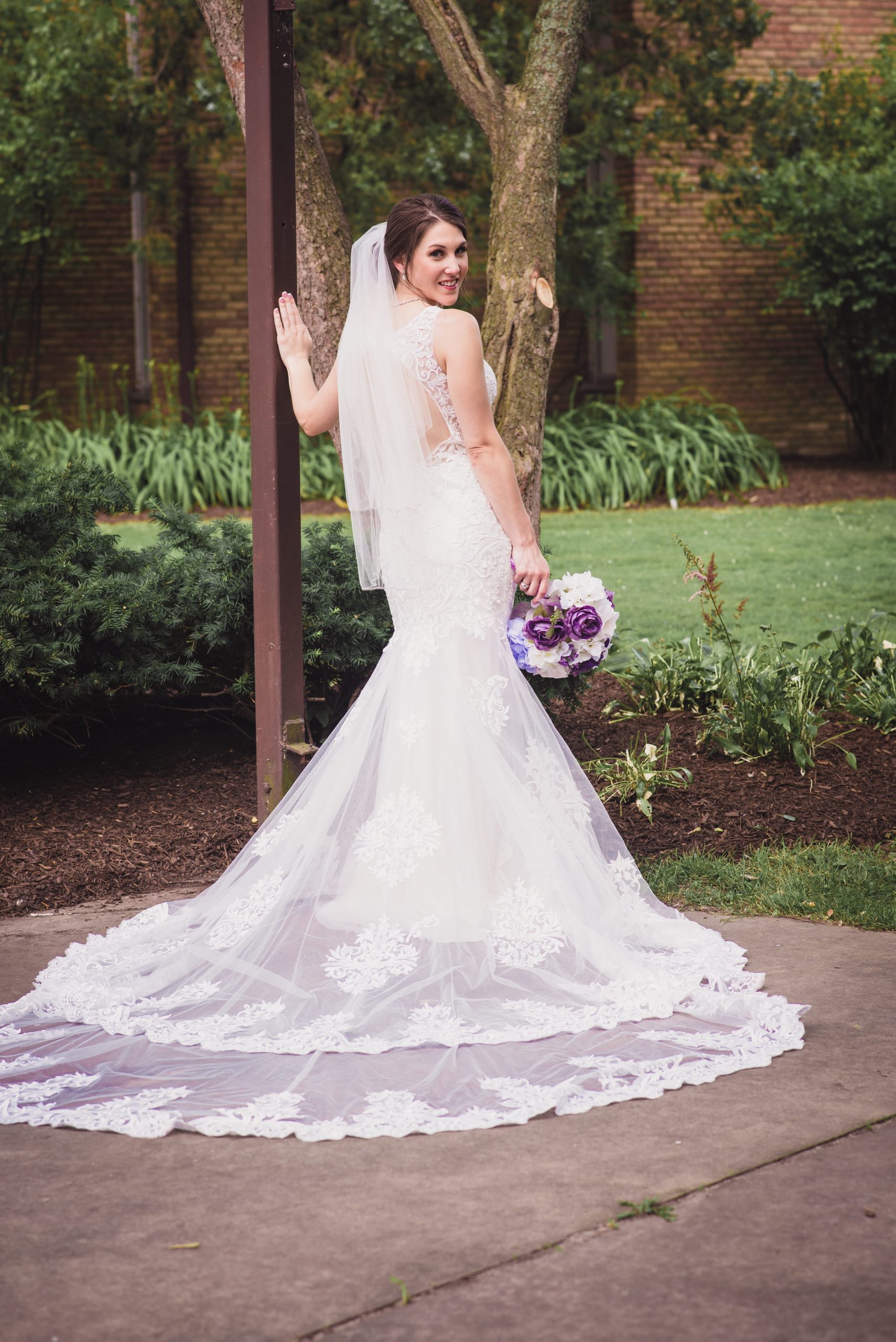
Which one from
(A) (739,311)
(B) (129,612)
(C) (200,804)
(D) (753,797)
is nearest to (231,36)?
(B) (129,612)

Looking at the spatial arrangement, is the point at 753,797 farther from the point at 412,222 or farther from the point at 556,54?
the point at 556,54

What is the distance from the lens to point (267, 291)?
4207 mm

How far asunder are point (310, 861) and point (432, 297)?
63.0 inches

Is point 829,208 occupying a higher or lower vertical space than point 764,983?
higher

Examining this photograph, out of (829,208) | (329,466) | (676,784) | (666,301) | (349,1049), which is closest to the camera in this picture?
(349,1049)

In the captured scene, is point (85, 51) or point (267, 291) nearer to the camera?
point (267, 291)

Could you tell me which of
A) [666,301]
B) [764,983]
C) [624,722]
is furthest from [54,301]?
[764,983]

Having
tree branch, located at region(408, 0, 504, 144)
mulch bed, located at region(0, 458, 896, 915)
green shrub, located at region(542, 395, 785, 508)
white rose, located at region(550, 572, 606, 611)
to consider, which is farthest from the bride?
green shrub, located at region(542, 395, 785, 508)

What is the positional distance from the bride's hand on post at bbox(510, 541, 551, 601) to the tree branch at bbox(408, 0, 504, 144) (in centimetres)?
249

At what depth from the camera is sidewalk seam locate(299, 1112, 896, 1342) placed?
2248 millimetres

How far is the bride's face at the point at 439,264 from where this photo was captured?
3881 mm

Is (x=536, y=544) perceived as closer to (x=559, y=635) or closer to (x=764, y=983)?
(x=559, y=635)

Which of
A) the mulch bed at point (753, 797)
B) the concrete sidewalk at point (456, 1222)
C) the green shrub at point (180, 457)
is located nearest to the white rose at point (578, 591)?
the mulch bed at point (753, 797)

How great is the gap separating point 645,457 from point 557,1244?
11.6 m
